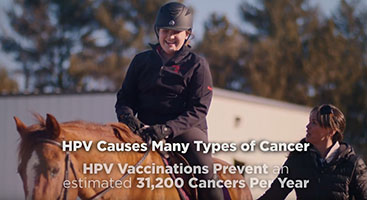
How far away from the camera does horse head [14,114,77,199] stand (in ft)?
12.5

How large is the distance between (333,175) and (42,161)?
2271 millimetres

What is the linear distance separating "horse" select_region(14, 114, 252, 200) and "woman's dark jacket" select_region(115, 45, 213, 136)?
0.42 m

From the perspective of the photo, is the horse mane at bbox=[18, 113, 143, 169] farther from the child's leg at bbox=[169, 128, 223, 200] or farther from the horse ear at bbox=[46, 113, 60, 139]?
the child's leg at bbox=[169, 128, 223, 200]

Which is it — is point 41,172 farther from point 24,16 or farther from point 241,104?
point 24,16

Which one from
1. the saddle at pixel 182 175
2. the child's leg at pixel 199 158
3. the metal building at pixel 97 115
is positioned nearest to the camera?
the saddle at pixel 182 175

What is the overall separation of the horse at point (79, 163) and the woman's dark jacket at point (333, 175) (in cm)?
108

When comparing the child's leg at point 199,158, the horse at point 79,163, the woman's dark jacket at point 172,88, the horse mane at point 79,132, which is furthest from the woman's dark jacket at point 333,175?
the horse mane at point 79,132

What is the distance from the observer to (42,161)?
3.87 metres

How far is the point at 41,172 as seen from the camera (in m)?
3.83

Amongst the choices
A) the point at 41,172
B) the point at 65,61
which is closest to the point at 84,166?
the point at 41,172

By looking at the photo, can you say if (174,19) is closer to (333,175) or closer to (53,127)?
(53,127)

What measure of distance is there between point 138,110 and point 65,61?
36217 millimetres

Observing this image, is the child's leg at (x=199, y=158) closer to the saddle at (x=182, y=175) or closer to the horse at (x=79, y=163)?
the saddle at (x=182, y=175)

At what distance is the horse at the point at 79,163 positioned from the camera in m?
3.85
